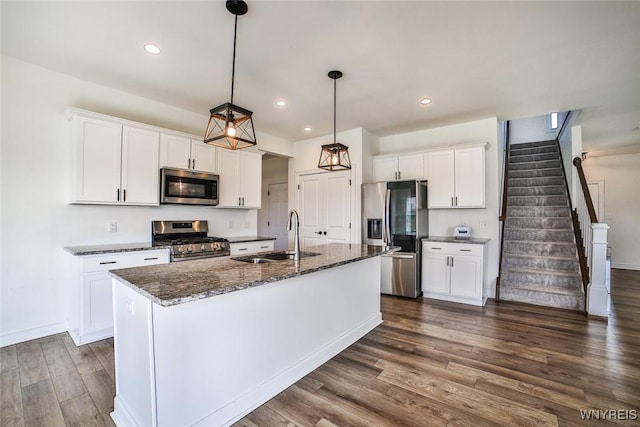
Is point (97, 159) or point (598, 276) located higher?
point (97, 159)

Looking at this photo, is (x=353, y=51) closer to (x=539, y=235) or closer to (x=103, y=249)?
(x=103, y=249)

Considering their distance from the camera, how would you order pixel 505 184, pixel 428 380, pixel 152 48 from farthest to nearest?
pixel 505 184
pixel 152 48
pixel 428 380

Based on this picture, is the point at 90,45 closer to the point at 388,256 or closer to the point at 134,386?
the point at 134,386

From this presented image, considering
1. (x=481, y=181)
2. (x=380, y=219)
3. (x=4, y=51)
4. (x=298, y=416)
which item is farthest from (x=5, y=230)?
(x=481, y=181)

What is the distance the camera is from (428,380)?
2252 millimetres

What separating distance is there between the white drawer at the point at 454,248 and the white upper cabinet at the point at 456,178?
0.61m

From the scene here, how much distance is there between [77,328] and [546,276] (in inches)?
231

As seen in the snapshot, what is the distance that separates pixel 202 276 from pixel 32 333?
2589 mm

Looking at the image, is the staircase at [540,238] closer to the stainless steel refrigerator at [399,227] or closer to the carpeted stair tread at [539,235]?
the carpeted stair tread at [539,235]

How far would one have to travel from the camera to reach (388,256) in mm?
4621

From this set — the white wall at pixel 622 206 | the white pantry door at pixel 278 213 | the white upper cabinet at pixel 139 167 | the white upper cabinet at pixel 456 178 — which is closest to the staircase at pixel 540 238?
the white upper cabinet at pixel 456 178

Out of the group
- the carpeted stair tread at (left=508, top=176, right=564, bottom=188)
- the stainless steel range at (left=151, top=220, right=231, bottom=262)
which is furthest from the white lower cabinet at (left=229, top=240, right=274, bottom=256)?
the carpeted stair tread at (left=508, top=176, right=564, bottom=188)

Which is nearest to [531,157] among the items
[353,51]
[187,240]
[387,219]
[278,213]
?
[387,219]

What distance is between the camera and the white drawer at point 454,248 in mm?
4078
